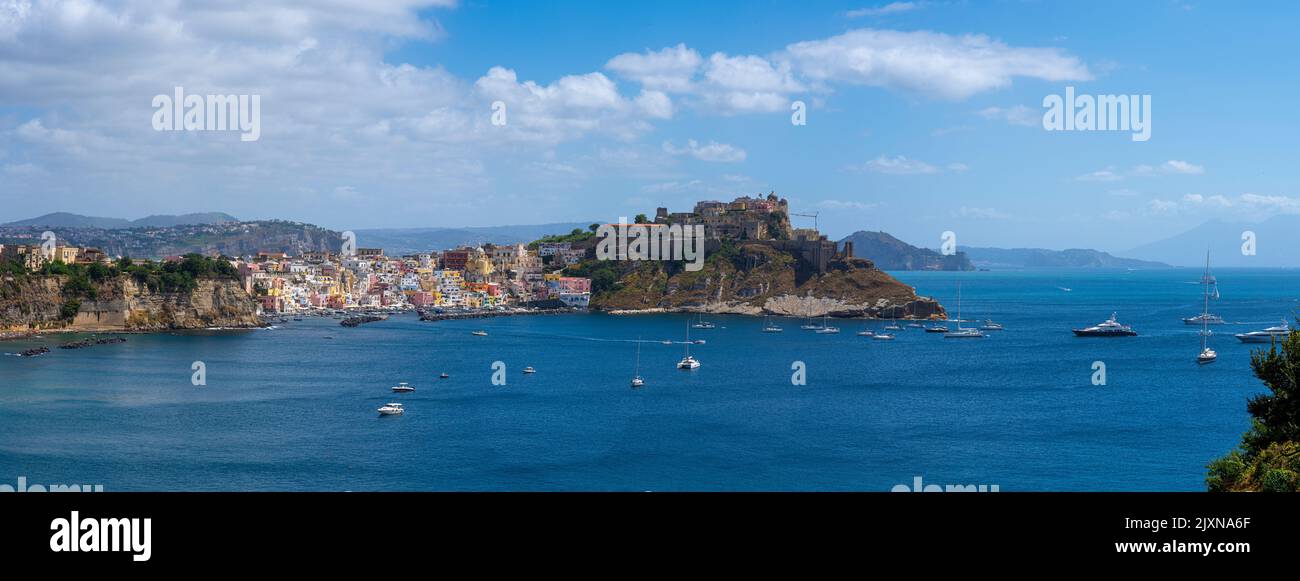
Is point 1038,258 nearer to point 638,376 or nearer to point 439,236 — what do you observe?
point 439,236

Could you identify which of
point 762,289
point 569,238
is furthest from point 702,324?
point 569,238

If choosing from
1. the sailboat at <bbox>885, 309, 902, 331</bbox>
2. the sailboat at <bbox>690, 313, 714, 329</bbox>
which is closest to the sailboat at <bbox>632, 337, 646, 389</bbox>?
the sailboat at <bbox>690, 313, 714, 329</bbox>

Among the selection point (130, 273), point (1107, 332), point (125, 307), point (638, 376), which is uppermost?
point (130, 273)

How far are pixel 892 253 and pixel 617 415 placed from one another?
354 ft

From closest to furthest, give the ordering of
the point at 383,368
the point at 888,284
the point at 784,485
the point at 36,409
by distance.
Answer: the point at 784,485 → the point at 36,409 → the point at 383,368 → the point at 888,284

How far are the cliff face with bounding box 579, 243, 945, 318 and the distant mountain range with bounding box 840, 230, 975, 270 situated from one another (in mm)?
Answer: 67966

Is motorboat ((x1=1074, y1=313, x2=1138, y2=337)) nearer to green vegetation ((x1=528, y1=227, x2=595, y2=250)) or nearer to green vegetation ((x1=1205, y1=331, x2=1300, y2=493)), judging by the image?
green vegetation ((x1=1205, y1=331, x2=1300, y2=493))

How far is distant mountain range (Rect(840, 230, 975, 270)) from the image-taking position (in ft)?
403

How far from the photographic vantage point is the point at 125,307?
1599 inches

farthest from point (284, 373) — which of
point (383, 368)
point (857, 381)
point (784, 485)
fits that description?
point (784, 485)

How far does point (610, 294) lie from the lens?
56.2 meters

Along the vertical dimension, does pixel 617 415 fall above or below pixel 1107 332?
below
